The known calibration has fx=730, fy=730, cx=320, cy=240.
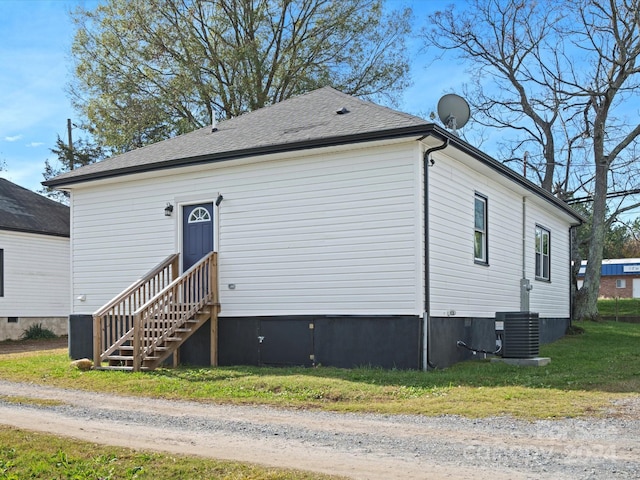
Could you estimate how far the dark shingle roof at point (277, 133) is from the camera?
40.2 ft

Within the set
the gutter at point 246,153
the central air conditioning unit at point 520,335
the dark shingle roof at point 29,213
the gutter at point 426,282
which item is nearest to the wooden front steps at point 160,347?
the gutter at point 246,153

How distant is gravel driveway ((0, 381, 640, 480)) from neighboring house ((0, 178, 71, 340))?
14.0 meters

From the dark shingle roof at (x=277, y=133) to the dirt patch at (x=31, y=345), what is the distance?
17.5ft

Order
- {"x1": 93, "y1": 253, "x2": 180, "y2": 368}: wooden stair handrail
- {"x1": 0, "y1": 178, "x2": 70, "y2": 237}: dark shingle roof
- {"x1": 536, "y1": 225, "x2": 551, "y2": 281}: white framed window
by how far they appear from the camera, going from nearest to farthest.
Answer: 1. {"x1": 93, "y1": 253, "x2": 180, "y2": 368}: wooden stair handrail
2. {"x1": 536, "y1": 225, "x2": 551, "y2": 281}: white framed window
3. {"x1": 0, "y1": 178, "x2": 70, "y2": 237}: dark shingle roof

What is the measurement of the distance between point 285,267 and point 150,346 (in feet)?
8.89

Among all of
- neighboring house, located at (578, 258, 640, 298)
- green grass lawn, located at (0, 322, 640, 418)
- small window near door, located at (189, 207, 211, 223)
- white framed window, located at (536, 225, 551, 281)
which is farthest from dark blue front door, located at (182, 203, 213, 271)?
neighboring house, located at (578, 258, 640, 298)

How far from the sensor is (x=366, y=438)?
7.12 meters

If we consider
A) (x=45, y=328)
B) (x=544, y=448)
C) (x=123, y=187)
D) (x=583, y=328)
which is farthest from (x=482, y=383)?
(x=45, y=328)

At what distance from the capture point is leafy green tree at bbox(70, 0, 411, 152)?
91.1 feet

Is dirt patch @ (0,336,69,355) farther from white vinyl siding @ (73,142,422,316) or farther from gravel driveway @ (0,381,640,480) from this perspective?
gravel driveway @ (0,381,640,480)

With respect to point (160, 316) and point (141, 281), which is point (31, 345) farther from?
point (160, 316)

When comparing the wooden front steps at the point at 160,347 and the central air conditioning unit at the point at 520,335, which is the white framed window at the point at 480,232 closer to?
the central air conditioning unit at the point at 520,335

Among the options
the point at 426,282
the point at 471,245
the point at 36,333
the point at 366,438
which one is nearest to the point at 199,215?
the point at 426,282

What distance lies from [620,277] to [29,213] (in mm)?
44715
